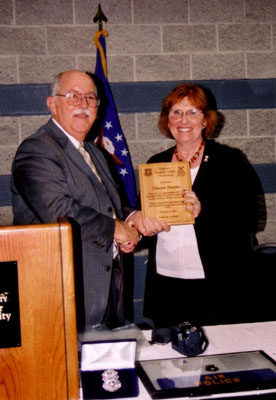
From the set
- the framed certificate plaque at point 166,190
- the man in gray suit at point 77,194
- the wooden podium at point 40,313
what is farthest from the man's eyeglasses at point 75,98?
the wooden podium at point 40,313

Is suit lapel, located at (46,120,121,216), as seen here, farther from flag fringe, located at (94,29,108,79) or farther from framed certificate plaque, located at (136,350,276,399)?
flag fringe, located at (94,29,108,79)

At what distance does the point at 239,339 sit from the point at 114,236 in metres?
0.71

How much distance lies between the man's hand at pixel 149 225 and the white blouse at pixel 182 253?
0.35ft

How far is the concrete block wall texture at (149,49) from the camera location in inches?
119

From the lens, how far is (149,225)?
2.09m

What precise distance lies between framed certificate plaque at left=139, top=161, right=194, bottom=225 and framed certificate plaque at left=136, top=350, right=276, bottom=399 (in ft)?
2.91

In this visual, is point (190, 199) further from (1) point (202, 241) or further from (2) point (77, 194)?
(2) point (77, 194)

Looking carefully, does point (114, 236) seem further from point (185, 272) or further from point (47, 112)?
point (47, 112)

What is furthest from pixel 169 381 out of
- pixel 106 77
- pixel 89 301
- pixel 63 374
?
pixel 106 77

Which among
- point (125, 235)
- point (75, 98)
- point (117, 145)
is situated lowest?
point (125, 235)

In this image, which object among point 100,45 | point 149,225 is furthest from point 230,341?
point 100,45

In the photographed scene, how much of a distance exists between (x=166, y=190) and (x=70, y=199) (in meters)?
0.49

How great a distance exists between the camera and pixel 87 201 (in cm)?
189

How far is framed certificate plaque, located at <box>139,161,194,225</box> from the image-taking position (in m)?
2.05
